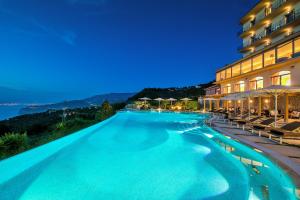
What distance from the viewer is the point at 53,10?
31406 millimetres

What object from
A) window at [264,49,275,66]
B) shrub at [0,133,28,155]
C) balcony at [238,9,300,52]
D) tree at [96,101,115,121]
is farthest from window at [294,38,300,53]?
shrub at [0,133,28,155]

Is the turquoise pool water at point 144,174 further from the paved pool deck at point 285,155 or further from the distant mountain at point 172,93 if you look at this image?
the distant mountain at point 172,93

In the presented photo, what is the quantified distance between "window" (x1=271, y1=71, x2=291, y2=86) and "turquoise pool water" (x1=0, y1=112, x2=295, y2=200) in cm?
1032

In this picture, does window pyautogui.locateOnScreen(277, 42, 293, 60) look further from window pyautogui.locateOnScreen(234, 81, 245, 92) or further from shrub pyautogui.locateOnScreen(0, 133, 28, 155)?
shrub pyautogui.locateOnScreen(0, 133, 28, 155)

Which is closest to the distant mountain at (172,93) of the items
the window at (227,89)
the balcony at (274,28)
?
the window at (227,89)

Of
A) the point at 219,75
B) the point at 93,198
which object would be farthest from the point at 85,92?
the point at 93,198

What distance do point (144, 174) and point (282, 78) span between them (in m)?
14.8

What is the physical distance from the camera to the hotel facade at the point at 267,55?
14.8 meters

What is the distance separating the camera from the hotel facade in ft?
48.4

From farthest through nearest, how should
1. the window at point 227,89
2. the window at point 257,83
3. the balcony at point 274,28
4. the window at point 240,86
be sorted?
the window at point 227,89
the window at point 240,86
the balcony at point 274,28
the window at point 257,83

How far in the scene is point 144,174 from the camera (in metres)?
5.36

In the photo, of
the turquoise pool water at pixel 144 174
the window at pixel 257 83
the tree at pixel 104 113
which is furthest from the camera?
the tree at pixel 104 113

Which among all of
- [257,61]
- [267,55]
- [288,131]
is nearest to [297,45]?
[267,55]

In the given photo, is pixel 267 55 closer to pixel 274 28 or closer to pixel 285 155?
pixel 274 28
